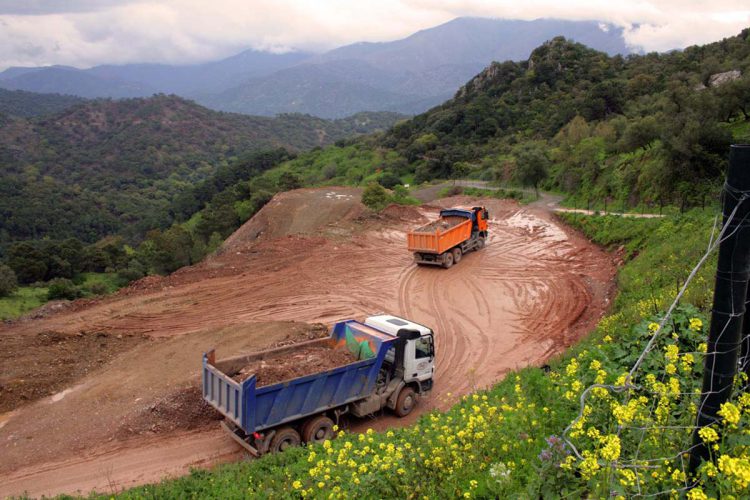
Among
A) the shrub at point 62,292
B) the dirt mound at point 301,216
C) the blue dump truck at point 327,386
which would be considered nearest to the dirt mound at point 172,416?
the blue dump truck at point 327,386

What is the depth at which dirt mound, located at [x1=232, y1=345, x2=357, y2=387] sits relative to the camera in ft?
32.9

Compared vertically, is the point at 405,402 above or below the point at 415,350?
below

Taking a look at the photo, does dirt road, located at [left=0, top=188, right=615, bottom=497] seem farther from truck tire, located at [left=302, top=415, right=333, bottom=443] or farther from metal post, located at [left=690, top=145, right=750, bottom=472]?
metal post, located at [left=690, top=145, right=750, bottom=472]

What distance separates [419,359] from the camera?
11516 millimetres

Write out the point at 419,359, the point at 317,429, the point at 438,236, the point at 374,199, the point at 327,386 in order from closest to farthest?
the point at 327,386 < the point at 317,429 < the point at 419,359 < the point at 438,236 < the point at 374,199

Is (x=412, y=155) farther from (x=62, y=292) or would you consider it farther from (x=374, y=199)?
(x=62, y=292)

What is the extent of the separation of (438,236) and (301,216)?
45.0 feet

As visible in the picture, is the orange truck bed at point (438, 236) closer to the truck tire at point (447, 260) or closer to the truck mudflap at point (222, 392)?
the truck tire at point (447, 260)

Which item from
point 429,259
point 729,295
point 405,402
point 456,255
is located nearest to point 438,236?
point 429,259

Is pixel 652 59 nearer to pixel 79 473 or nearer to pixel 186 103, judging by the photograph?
pixel 79 473

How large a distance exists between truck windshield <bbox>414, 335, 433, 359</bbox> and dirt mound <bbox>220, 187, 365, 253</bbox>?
57.2 ft

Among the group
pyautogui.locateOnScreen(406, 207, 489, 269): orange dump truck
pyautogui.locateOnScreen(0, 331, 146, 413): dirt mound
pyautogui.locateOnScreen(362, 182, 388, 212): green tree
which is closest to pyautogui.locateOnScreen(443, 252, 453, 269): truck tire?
pyautogui.locateOnScreen(406, 207, 489, 269): orange dump truck

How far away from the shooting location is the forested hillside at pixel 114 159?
8931cm

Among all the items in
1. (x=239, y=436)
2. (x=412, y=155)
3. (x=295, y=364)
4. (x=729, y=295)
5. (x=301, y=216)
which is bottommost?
(x=239, y=436)
